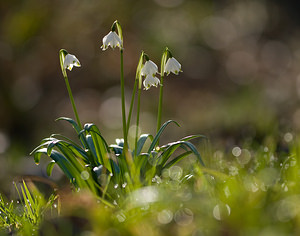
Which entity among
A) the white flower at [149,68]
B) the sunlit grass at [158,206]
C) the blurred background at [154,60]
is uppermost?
the white flower at [149,68]

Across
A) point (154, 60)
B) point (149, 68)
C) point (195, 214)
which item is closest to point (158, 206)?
point (195, 214)

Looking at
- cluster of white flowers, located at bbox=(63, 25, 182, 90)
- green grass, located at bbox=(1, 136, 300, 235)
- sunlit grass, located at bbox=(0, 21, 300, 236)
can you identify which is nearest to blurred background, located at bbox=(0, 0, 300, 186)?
cluster of white flowers, located at bbox=(63, 25, 182, 90)

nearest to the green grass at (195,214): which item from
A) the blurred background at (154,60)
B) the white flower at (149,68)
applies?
the white flower at (149,68)

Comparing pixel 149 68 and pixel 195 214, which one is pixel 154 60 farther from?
pixel 195 214

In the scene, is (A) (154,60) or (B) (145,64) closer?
(B) (145,64)

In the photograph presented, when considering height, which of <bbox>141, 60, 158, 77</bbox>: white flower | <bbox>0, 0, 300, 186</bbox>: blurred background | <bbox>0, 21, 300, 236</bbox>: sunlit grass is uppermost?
<bbox>141, 60, 158, 77</bbox>: white flower

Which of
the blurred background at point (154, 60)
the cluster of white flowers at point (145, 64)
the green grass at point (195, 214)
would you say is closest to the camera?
the green grass at point (195, 214)

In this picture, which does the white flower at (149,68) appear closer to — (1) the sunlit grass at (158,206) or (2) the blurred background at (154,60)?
(1) the sunlit grass at (158,206)

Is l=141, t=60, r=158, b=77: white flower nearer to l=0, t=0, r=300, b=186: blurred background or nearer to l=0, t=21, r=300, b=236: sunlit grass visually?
l=0, t=21, r=300, b=236: sunlit grass
